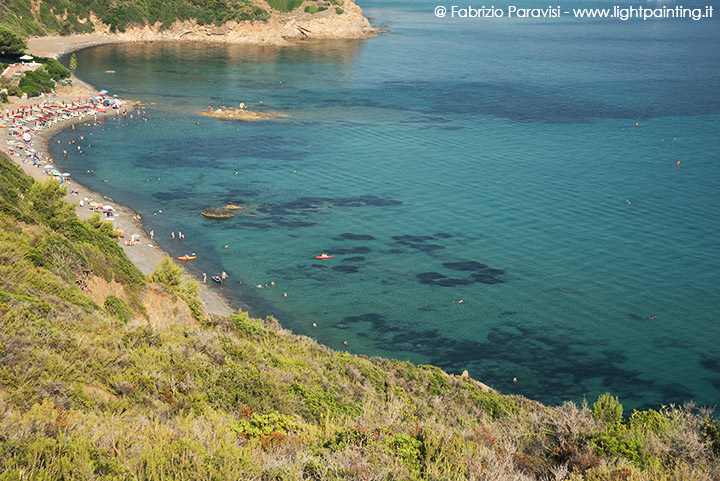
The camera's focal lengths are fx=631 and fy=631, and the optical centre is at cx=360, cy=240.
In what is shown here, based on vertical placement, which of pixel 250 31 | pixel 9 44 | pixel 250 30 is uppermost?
pixel 250 30

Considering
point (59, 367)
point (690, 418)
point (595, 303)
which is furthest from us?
point (595, 303)

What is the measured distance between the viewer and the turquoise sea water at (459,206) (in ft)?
138

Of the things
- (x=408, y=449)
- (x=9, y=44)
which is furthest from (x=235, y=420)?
(x=9, y=44)

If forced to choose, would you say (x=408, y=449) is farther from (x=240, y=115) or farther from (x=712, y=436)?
(x=240, y=115)

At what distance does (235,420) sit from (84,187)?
55.4 metres

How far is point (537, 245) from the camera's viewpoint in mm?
57031

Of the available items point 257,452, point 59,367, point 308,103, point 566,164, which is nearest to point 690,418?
point 257,452

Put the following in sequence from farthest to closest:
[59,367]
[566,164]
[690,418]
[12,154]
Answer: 1. [566,164]
2. [12,154]
3. [690,418]
4. [59,367]

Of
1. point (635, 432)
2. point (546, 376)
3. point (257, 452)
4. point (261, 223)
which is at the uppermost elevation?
point (257, 452)

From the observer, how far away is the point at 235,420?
15125mm

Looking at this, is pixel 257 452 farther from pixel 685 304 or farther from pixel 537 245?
pixel 537 245

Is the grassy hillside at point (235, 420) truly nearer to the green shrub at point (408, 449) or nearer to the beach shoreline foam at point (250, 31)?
the green shrub at point (408, 449)

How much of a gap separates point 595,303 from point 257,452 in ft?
132

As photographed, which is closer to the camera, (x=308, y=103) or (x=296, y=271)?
(x=296, y=271)
